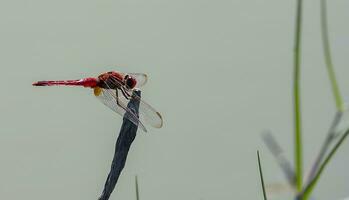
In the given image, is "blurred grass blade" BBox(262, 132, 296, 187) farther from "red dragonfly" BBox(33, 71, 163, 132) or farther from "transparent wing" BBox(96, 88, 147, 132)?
"transparent wing" BBox(96, 88, 147, 132)

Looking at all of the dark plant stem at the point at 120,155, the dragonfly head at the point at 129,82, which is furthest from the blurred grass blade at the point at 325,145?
the dragonfly head at the point at 129,82

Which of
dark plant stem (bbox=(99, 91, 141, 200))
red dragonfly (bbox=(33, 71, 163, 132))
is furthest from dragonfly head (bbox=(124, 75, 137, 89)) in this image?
dark plant stem (bbox=(99, 91, 141, 200))

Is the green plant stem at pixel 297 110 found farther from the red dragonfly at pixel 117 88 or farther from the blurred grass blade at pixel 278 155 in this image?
the red dragonfly at pixel 117 88

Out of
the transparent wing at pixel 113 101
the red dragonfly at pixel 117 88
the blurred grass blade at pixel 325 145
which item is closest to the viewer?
the blurred grass blade at pixel 325 145

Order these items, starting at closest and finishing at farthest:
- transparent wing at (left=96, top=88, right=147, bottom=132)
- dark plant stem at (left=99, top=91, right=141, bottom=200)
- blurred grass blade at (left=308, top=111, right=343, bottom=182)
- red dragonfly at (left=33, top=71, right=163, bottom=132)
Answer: blurred grass blade at (left=308, top=111, right=343, bottom=182) → dark plant stem at (left=99, top=91, right=141, bottom=200) → red dragonfly at (left=33, top=71, right=163, bottom=132) → transparent wing at (left=96, top=88, right=147, bottom=132)

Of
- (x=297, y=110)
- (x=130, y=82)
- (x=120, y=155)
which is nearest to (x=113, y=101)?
(x=130, y=82)

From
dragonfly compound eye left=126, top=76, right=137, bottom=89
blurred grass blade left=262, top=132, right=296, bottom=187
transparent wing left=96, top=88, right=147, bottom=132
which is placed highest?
blurred grass blade left=262, top=132, right=296, bottom=187

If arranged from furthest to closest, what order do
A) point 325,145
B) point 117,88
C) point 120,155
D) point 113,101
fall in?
point 113,101
point 117,88
point 120,155
point 325,145

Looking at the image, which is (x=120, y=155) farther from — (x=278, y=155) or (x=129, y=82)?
(x=129, y=82)

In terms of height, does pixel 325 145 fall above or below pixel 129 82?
above

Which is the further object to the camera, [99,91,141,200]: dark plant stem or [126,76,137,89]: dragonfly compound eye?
[126,76,137,89]: dragonfly compound eye

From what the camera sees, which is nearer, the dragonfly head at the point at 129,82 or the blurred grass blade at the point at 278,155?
the blurred grass blade at the point at 278,155
